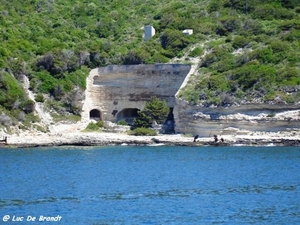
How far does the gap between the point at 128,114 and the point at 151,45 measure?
527 cm

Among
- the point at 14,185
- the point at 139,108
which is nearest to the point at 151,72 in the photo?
the point at 139,108

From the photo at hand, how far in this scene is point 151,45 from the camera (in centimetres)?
6456

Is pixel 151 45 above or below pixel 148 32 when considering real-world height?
below

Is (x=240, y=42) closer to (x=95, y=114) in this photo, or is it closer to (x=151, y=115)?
Result: (x=151, y=115)

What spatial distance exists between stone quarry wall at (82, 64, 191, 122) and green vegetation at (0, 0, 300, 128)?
830 mm

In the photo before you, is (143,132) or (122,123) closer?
(143,132)

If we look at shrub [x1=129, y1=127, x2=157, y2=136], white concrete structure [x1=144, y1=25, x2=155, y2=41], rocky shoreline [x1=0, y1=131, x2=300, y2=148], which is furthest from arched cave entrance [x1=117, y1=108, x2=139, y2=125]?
rocky shoreline [x1=0, y1=131, x2=300, y2=148]

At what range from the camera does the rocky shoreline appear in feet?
167

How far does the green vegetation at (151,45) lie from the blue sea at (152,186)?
6886 mm

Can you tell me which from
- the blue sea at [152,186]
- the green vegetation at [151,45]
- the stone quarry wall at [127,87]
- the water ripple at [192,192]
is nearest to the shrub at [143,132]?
the green vegetation at [151,45]
